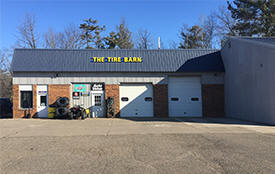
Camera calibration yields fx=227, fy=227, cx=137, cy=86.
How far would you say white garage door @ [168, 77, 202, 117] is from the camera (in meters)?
19.4

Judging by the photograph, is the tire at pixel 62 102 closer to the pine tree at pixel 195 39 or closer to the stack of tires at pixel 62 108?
the stack of tires at pixel 62 108

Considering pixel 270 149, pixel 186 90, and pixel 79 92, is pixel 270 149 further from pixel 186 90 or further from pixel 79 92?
pixel 79 92

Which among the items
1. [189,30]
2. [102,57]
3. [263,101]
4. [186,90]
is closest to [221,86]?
[186,90]

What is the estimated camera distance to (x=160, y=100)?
19.1 meters

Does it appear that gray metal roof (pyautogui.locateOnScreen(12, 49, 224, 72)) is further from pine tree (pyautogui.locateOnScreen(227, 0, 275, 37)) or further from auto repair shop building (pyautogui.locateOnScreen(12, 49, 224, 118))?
pine tree (pyautogui.locateOnScreen(227, 0, 275, 37))

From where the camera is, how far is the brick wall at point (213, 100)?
63.3 feet

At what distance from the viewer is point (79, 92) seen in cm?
1891

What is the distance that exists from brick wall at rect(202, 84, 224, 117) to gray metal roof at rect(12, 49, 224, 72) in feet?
5.12

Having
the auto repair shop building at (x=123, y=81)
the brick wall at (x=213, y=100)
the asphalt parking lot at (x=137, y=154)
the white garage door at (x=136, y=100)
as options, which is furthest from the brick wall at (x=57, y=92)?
the brick wall at (x=213, y=100)

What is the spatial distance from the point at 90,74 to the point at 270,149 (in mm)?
14518

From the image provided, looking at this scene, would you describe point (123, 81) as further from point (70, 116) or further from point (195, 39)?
point (195, 39)

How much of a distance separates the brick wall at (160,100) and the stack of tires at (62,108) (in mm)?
7138

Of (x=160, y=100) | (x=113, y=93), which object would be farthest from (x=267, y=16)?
(x=113, y=93)

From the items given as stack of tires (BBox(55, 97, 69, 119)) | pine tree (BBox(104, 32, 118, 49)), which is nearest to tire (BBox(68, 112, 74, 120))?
stack of tires (BBox(55, 97, 69, 119))
